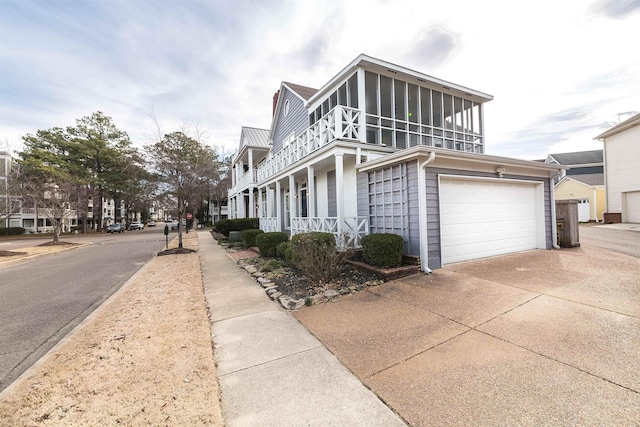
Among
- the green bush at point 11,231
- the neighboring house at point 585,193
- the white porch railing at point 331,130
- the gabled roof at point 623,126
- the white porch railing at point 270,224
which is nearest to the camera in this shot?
the white porch railing at point 331,130

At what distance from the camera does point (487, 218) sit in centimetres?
798

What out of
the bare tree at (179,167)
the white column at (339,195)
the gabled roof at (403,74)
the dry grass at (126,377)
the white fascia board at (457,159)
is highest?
the gabled roof at (403,74)

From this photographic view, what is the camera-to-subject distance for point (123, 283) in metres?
7.49

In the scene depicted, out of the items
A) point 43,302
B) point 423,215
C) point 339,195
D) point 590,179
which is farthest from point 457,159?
point 590,179

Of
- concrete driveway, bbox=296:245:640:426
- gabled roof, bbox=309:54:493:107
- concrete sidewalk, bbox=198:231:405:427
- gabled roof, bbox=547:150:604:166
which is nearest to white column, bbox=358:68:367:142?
gabled roof, bbox=309:54:493:107

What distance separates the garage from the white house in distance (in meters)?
15.9

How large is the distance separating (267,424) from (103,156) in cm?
4457

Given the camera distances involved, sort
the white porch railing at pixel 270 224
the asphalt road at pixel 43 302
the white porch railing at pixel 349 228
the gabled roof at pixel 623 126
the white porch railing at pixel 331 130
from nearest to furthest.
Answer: the asphalt road at pixel 43 302
the white porch railing at pixel 349 228
the white porch railing at pixel 331 130
the white porch railing at pixel 270 224
the gabled roof at pixel 623 126

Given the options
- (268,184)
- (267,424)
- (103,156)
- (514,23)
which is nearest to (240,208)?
(268,184)

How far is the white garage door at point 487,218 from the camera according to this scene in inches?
285

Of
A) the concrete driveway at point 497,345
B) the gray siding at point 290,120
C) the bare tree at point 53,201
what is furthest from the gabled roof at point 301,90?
the bare tree at point 53,201

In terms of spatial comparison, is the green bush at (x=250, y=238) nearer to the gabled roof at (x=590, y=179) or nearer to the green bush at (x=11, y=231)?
the gabled roof at (x=590, y=179)

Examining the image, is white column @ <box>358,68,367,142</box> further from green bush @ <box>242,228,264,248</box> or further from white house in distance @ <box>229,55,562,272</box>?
green bush @ <box>242,228,264,248</box>

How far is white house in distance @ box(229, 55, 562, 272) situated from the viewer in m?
6.80
